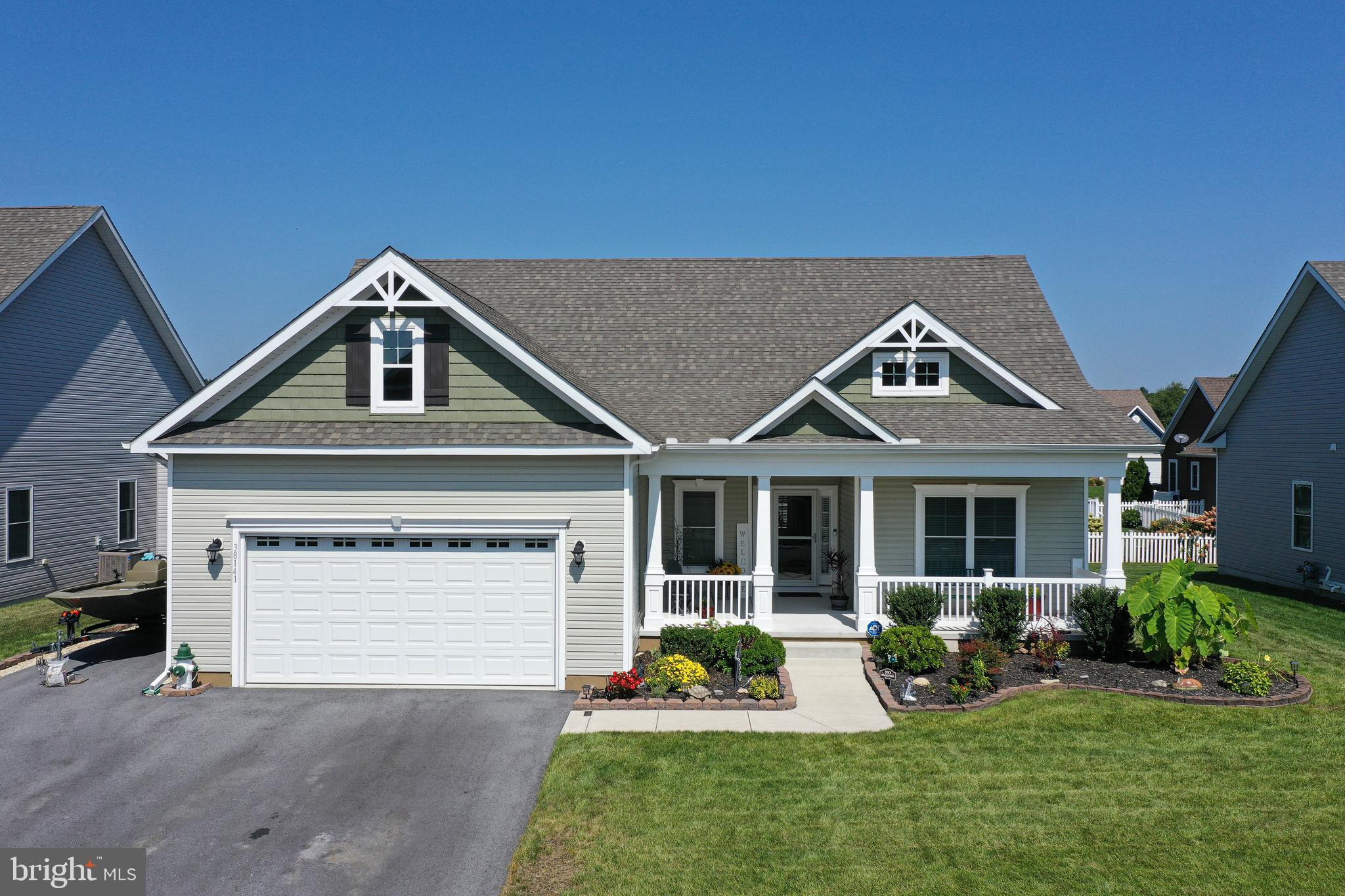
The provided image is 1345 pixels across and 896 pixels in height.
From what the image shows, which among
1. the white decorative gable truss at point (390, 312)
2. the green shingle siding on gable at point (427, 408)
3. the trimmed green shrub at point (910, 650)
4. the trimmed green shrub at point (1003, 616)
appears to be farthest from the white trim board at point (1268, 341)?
the green shingle siding on gable at point (427, 408)

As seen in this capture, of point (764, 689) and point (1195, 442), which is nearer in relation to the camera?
point (764, 689)

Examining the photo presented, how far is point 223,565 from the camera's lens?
12.0m

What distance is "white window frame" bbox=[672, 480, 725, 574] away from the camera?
55.1 ft

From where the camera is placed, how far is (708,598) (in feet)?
47.4

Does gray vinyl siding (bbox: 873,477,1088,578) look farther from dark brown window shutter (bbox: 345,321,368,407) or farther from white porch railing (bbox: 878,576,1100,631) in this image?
dark brown window shutter (bbox: 345,321,368,407)

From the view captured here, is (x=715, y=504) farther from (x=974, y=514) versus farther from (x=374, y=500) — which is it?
(x=374, y=500)

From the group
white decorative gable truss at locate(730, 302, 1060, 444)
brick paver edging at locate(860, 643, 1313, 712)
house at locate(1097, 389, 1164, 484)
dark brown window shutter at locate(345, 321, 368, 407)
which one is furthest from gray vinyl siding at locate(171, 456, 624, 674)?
house at locate(1097, 389, 1164, 484)

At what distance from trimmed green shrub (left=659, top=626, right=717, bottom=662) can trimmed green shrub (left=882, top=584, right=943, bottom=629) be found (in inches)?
143

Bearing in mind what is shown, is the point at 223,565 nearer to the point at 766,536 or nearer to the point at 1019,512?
the point at 766,536

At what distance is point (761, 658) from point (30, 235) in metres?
20.4

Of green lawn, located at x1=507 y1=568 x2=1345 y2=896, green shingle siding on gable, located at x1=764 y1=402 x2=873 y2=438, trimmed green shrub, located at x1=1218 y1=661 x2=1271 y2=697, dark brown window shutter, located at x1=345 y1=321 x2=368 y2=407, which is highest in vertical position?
dark brown window shutter, located at x1=345 y1=321 x2=368 y2=407

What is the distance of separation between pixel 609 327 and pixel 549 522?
7715mm

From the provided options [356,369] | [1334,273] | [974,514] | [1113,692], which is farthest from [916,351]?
[1334,273]

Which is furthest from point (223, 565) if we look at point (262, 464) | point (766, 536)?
point (766, 536)
